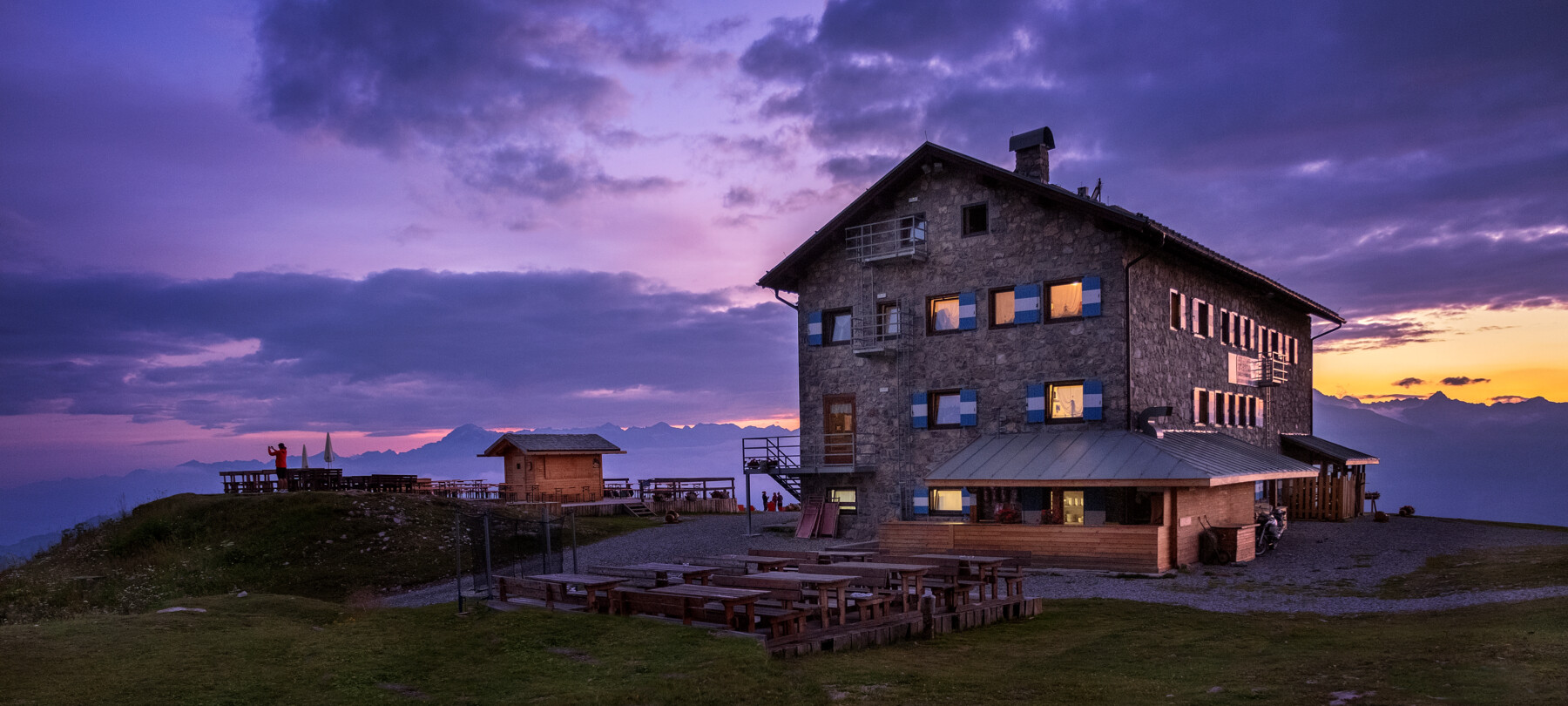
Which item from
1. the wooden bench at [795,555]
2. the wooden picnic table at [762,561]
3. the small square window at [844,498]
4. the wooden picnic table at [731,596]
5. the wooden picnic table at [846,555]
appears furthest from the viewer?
the small square window at [844,498]

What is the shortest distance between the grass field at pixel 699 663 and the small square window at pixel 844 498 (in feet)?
54.0

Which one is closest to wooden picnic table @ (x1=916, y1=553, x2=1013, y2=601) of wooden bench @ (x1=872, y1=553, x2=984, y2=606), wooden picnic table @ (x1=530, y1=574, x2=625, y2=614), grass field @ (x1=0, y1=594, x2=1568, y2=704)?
Answer: wooden bench @ (x1=872, y1=553, x2=984, y2=606)

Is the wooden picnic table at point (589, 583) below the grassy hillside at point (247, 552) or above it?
above

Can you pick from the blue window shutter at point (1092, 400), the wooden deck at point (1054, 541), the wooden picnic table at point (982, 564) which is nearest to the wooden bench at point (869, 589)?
the wooden picnic table at point (982, 564)

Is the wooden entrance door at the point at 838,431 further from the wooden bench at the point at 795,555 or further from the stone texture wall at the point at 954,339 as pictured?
the wooden bench at the point at 795,555

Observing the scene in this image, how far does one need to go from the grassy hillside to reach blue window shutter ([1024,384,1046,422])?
1442 centimetres

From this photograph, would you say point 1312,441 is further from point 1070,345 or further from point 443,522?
point 443,522

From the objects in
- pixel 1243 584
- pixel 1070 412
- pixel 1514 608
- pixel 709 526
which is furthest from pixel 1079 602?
pixel 709 526

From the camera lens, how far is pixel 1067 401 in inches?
1036

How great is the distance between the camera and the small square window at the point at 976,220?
27.7 metres

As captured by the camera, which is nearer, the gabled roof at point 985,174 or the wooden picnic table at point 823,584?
the wooden picnic table at point 823,584

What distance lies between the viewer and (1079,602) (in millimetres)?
16969

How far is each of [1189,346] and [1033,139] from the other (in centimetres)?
765

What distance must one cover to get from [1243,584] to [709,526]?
62.1 feet
